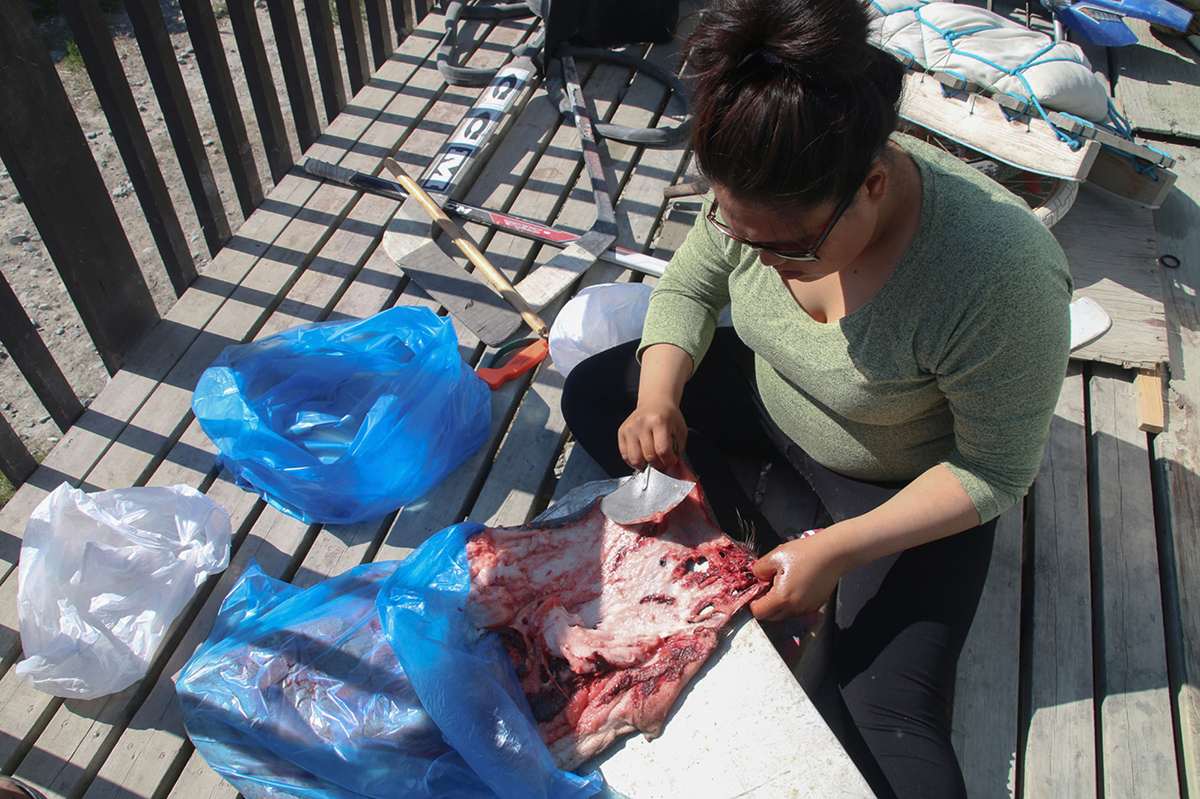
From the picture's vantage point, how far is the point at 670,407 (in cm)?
183

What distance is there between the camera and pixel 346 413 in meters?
2.35

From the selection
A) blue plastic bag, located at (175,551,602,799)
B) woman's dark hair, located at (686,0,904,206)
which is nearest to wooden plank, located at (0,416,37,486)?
blue plastic bag, located at (175,551,602,799)

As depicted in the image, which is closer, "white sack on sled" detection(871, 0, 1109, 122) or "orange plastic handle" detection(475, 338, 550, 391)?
"orange plastic handle" detection(475, 338, 550, 391)

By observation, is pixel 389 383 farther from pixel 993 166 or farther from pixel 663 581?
pixel 993 166

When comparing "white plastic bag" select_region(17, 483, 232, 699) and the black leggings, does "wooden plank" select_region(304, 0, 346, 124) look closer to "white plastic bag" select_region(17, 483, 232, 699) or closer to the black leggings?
"white plastic bag" select_region(17, 483, 232, 699)

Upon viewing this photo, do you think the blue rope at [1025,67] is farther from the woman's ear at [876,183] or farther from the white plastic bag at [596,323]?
the woman's ear at [876,183]

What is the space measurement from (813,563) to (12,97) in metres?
2.35

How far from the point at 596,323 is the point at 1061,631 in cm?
153

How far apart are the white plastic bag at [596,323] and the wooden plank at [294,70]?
1644 millimetres

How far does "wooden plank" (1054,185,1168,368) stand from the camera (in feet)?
8.34

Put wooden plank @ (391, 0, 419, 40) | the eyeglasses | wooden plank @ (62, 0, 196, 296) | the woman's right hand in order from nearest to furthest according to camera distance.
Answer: the eyeglasses
the woman's right hand
wooden plank @ (62, 0, 196, 296)
wooden plank @ (391, 0, 419, 40)

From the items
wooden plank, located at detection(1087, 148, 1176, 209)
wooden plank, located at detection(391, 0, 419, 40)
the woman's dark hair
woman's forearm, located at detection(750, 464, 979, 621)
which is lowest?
wooden plank, located at detection(391, 0, 419, 40)

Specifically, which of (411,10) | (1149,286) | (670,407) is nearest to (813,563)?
(670,407)

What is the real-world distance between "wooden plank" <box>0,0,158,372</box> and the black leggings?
1.93 m
